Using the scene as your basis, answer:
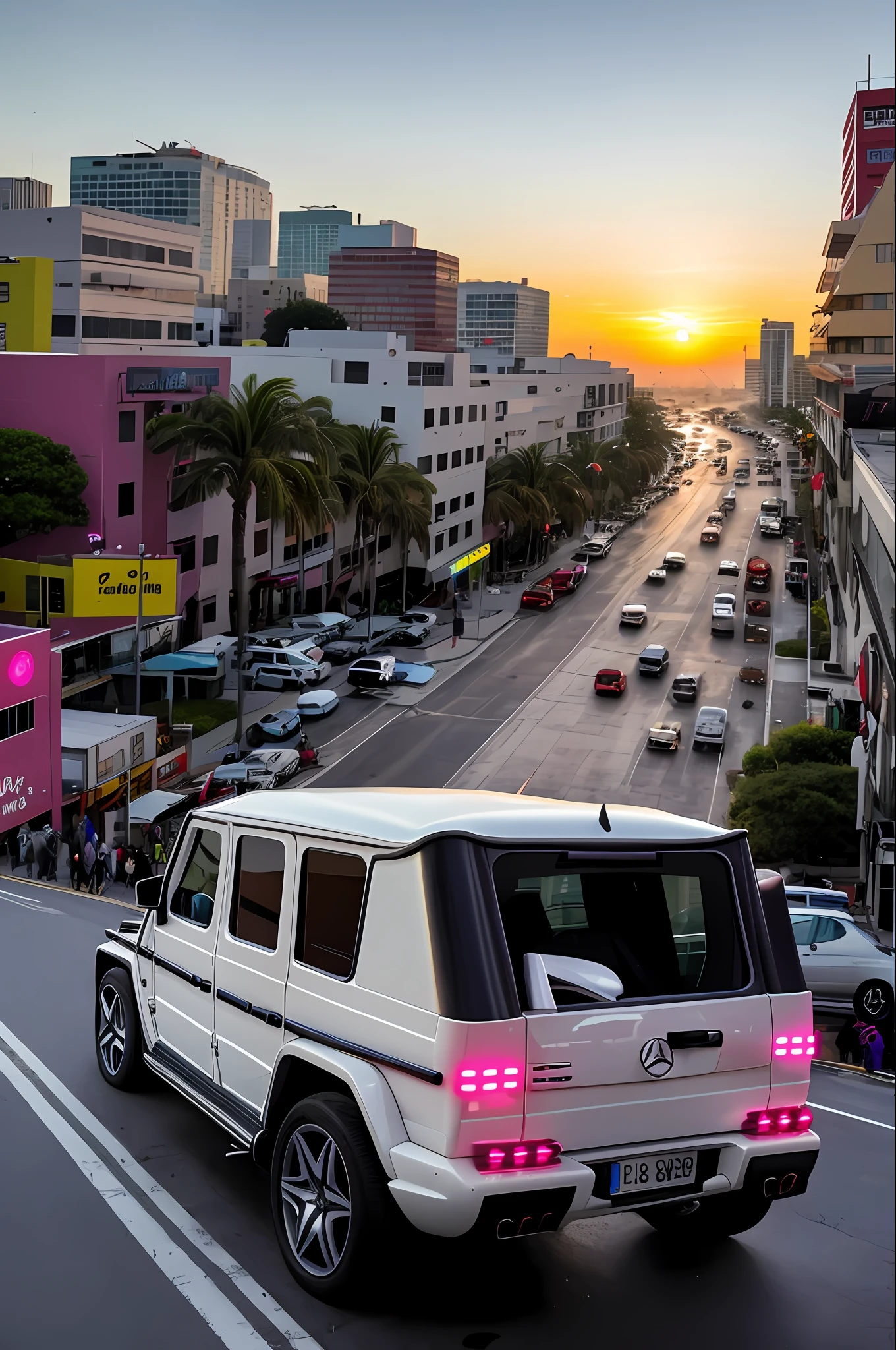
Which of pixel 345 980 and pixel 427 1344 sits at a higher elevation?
pixel 345 980

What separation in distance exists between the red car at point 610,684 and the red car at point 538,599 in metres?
17.0


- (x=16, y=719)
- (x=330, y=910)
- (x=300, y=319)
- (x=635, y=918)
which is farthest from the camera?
(x=300, y=319)

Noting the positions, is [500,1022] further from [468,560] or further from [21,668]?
[468,560]

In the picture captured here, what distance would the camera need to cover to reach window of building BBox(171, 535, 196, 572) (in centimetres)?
4528

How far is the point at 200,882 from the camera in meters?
6.05

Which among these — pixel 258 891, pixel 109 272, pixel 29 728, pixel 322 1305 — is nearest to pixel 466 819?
pixel 258 891

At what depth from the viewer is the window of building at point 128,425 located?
1578 inches

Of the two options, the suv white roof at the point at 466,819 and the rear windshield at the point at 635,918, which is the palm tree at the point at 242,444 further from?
the rear windshield at the point at 635,918

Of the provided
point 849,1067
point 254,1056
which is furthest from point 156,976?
point 849,1067

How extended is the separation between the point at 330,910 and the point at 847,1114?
374 cm

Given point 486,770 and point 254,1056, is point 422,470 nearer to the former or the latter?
point 486,770

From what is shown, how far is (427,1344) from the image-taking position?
4.32 m

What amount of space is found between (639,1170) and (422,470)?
200 ft

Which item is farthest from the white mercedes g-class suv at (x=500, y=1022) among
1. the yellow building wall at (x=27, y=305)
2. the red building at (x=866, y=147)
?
the red building at (x=866, y=147)
